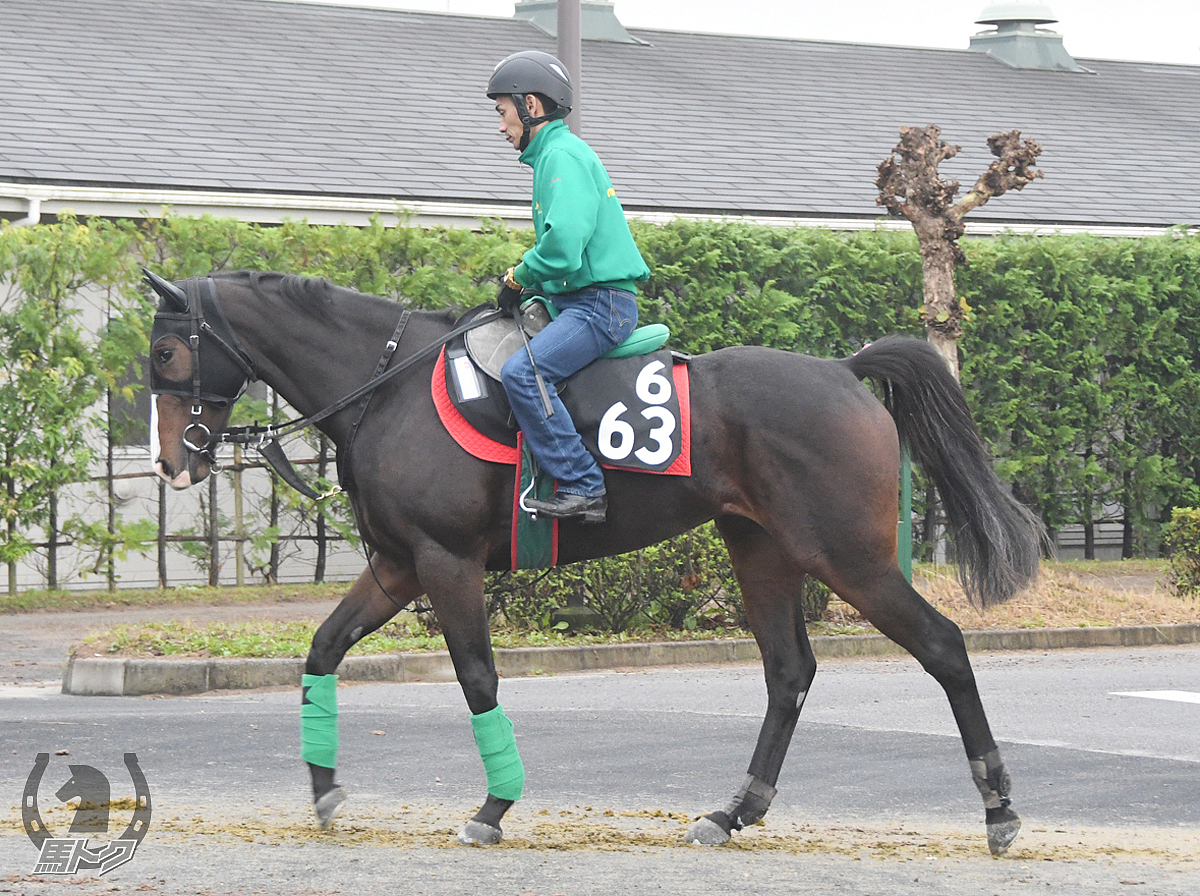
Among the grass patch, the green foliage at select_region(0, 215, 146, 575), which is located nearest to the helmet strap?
the grass patch

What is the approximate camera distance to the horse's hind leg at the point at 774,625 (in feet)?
21.2

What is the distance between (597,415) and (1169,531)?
9.73m

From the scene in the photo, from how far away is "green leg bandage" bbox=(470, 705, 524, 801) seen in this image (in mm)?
6016

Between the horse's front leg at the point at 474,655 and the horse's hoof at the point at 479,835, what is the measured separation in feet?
0.34

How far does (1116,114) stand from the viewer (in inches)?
1012

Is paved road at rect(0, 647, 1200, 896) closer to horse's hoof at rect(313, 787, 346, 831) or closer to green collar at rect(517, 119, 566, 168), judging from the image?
horse's hoof at rect(313, 787, 346, 831)

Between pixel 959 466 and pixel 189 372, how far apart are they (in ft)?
10.4

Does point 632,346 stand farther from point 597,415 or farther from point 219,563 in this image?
point 219,563

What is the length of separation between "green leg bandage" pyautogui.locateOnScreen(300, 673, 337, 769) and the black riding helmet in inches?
90.3

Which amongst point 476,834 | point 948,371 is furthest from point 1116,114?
point 476,834

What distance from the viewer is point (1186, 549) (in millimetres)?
14281

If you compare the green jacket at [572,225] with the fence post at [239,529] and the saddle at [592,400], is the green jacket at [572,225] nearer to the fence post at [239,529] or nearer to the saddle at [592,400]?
the saddle at [592,400]

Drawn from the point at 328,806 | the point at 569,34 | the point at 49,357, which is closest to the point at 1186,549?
the point at 569,34

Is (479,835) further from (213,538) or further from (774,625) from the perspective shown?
(213,538)
